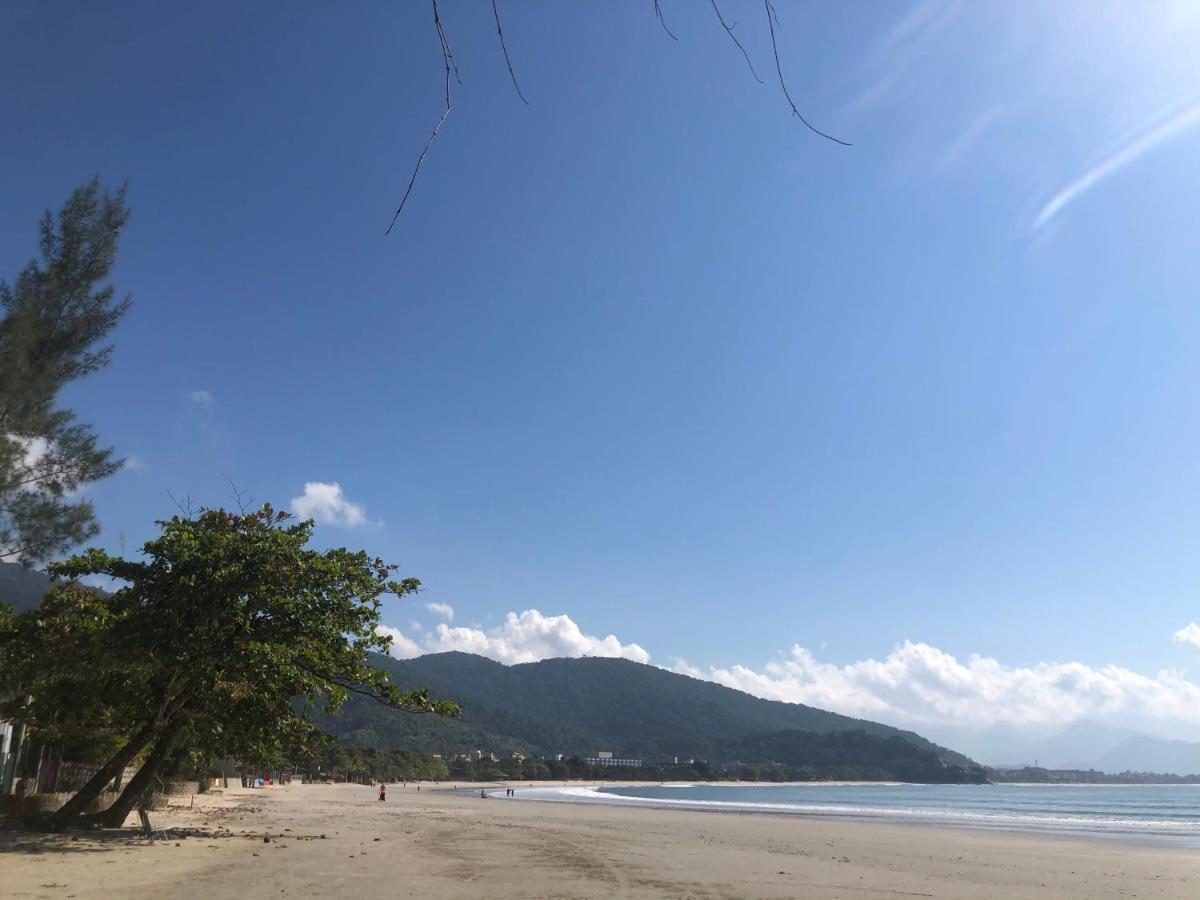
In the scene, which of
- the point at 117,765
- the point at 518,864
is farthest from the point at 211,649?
the point at 518,864

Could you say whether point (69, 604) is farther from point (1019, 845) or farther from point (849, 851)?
point (1019, 845)

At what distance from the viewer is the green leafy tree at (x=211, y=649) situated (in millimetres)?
15234

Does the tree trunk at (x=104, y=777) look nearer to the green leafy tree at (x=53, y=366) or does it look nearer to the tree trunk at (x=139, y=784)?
the tree trunk at (x=139, y=784)

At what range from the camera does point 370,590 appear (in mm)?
18281

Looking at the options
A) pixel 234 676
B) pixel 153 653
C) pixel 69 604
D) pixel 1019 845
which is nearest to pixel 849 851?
pixel 1019 845

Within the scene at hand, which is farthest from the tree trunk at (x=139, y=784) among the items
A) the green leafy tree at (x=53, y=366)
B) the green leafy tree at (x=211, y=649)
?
the green leafy tree at (x=53, y=366)

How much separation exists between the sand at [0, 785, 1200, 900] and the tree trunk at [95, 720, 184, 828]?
0.89 metres

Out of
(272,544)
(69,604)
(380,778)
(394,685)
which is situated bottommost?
(380,778)

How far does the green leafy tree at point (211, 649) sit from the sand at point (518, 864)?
2.26 m

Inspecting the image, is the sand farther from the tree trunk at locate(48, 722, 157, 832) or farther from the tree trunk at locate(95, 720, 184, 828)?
the tree trunk at locate(48, 722, 157, 832)

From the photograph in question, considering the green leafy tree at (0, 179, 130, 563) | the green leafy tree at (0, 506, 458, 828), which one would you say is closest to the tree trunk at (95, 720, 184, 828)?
the green leafy tree at (0, 506, 458, 828)

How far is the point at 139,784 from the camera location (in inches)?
680

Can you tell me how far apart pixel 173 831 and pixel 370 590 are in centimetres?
678

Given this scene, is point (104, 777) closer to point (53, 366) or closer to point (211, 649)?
point (211, 649)
